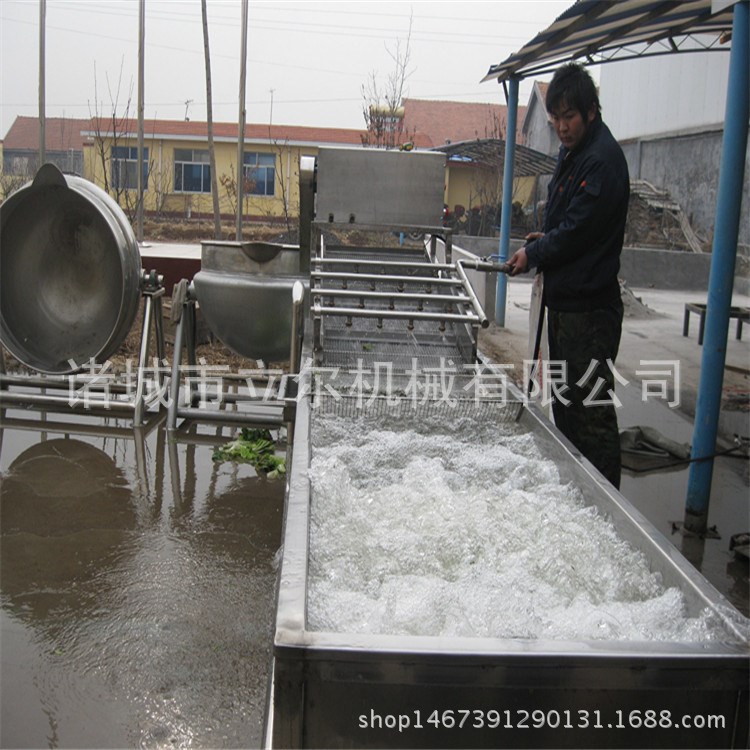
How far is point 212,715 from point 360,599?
926mm

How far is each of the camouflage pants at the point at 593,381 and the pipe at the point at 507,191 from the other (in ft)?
18.2

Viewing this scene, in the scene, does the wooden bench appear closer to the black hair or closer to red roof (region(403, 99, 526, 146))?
the black hair

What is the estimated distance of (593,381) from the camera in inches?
145

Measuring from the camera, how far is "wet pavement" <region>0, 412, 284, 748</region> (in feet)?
8.25

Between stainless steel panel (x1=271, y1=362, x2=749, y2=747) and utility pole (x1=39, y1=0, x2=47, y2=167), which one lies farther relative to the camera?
utility pole (x1=39, y1=0, x2=47, y2=167)

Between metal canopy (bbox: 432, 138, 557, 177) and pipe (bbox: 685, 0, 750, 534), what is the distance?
1201 cm

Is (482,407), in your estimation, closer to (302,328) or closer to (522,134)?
(302,328)

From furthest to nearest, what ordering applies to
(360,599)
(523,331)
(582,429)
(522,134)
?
1. (522,134)
2. (523,331)
3. (582,429)
4. (360,599)

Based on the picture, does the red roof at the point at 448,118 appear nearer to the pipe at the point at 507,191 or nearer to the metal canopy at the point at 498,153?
the metal canopy at the point at 498,153

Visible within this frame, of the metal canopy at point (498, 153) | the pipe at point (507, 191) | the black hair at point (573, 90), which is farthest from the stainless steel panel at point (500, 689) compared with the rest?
the metal canopy at point (498, 153)

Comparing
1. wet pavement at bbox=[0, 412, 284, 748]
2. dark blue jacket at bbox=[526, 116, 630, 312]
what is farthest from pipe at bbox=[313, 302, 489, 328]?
wet pavement at bbox=[0, 412, 284, 748]

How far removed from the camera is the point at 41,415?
5.70 m

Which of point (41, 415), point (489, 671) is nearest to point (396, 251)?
point (41, 415)

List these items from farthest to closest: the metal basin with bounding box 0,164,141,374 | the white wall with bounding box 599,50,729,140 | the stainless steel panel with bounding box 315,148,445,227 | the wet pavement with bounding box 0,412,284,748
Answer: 1. the white wall with bounding box 599,50,729,140
2. the metal basin with bounding box 0,164,141,374
3. the stainless steel panel with bounding box 315,148,445,227
4. the wet pavement with bounding box 0,412,284,748
